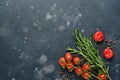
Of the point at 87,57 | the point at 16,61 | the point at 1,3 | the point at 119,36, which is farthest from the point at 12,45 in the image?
the point at 119,36

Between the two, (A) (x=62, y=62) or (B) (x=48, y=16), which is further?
(B) (x=48, y=16)

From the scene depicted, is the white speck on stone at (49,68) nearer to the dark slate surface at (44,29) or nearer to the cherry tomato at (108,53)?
the dark slate surface at (44,29)

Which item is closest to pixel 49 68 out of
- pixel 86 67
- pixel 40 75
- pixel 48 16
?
pixel 40 75

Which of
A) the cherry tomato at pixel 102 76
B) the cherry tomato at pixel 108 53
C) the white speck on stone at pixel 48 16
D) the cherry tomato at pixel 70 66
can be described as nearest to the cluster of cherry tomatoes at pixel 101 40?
the cherry tomato at pixel 108 53

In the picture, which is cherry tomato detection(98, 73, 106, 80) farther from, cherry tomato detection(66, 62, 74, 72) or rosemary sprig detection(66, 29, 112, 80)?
cherry tomato detection(66, 62, 74, 72)

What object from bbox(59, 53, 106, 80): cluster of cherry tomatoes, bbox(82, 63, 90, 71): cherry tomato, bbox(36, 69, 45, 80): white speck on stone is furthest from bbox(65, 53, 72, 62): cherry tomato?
bbox(36, 69, 45, 80): white speck on stone

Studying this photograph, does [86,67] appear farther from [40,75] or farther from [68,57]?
[40,75]

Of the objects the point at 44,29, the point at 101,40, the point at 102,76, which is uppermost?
the point at 44,29

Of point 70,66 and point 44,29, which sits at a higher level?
point 44,29
